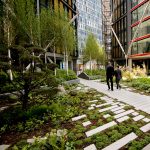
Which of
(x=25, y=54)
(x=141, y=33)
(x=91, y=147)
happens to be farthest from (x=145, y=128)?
(x=141, y=33)

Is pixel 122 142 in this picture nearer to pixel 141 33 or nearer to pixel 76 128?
pixel 76 128

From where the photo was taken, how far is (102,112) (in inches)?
281

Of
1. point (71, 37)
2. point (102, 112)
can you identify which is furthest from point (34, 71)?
point (71, 37)

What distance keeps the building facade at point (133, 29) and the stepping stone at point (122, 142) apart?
77.3 ft

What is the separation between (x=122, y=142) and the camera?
456 cm

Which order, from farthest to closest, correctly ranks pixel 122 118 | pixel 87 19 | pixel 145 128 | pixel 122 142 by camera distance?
pixel 87 19 → pixel 122 118 → pixel 145 128 → pixel 122 142

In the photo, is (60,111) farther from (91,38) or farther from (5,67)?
(91,38)

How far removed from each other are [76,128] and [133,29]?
38.4 meters

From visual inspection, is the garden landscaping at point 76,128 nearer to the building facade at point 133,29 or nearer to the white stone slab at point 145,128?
the white stone slab at point 145,128

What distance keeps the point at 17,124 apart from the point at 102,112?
3127mm

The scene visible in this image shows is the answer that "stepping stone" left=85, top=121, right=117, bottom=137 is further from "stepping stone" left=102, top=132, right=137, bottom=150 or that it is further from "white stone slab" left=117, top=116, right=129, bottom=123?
"stepping stone" left=102, top=132, right=137, bottom=150

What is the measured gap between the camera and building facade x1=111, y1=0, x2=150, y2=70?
3309cm

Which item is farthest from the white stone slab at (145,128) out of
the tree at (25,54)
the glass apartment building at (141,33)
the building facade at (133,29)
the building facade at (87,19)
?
the building facade at (87,19)

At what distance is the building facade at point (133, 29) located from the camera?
33094mm
